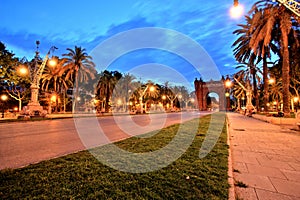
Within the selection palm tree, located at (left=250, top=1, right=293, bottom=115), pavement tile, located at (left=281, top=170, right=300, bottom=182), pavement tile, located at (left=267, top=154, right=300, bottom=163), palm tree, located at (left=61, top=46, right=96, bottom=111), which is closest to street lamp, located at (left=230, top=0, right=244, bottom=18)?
pavement tile, located at (left=267, top=154, right=300, bottom=163)

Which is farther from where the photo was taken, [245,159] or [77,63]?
[77,63]

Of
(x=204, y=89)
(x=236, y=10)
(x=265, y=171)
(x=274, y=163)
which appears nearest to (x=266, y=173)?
(x=265, y=171)

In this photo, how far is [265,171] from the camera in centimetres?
405

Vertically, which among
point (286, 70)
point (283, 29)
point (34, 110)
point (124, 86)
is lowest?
point (34, 110)

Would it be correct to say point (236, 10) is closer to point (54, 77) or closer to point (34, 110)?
point (34, 110)

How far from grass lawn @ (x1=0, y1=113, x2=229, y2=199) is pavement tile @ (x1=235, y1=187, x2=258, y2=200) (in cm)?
20

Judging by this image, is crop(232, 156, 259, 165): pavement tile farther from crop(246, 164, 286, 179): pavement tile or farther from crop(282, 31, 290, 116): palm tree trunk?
crop(282, 31, 290, 116): palm tree trunk

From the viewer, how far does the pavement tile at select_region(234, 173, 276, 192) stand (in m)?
3.29

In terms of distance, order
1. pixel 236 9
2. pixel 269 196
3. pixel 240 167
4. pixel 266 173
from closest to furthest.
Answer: pixel 269 196
pixel 266 173
pixel 240 167
pixel 236 9

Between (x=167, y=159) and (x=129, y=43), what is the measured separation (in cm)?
1163

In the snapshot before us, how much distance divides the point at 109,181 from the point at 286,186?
10.7 ft

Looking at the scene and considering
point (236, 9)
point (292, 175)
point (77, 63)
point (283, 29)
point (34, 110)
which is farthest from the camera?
point (77, 63)

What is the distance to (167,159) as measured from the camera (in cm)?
472

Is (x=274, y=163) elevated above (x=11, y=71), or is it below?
below
